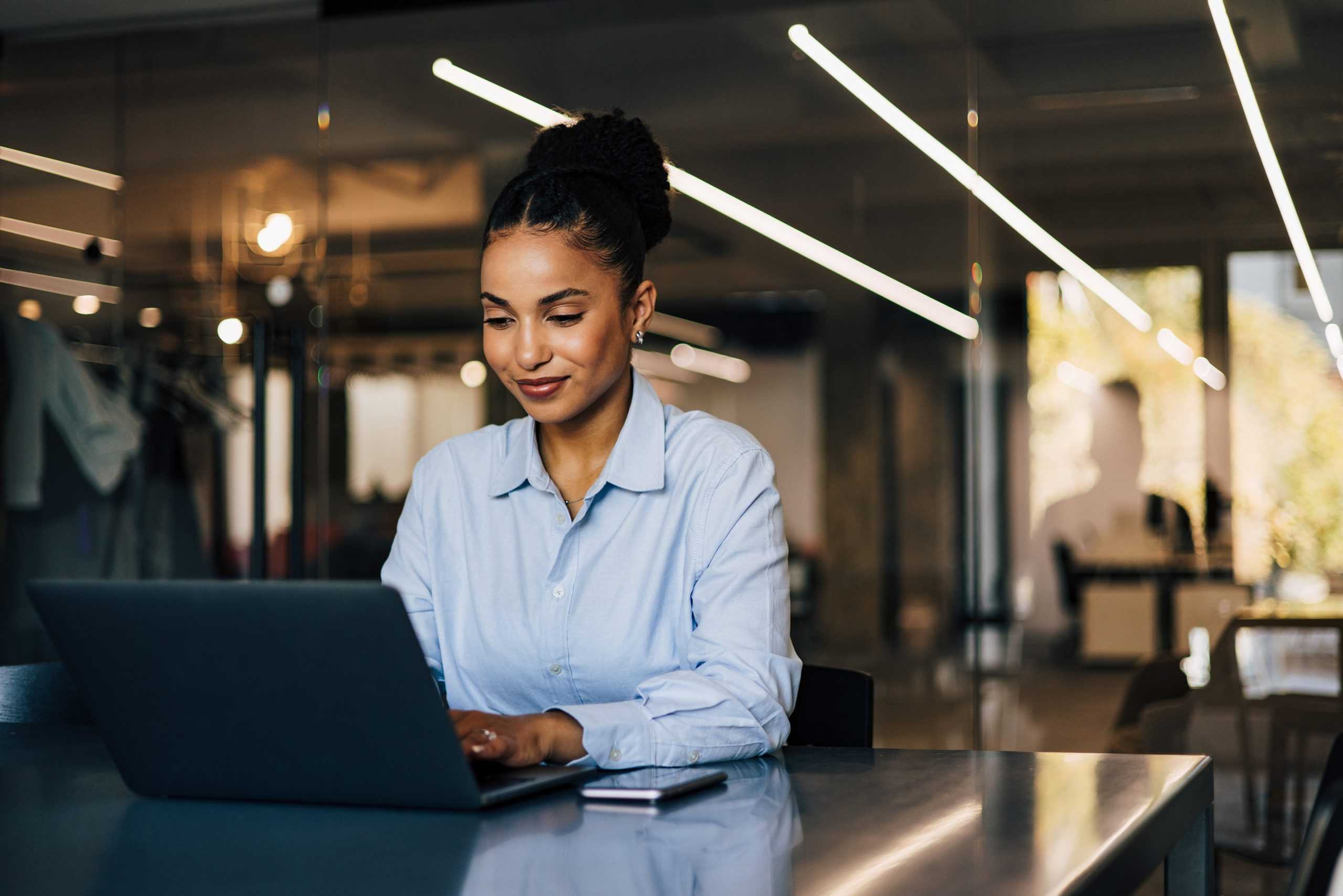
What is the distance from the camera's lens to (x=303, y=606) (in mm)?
1034

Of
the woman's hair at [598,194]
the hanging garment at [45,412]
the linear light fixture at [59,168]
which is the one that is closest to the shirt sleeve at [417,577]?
the woman's hair at [598,194]

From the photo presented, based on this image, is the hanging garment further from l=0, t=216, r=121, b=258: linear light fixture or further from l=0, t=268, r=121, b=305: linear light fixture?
l=0, t=216, r=121, b=258: linear light fixture

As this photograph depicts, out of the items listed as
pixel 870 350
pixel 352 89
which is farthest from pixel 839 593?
pixel 352 89

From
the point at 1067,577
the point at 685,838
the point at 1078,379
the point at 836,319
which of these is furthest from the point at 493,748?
the point at 836,319

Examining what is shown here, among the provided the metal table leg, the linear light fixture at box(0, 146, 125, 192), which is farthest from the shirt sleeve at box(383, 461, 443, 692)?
the linear light fixture at box(0, 146, 125, 192)

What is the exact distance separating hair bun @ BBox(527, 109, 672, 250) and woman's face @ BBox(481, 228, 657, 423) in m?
0.16

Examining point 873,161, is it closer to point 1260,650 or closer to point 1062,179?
point 1062,179

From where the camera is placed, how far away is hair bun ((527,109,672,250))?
174 cm

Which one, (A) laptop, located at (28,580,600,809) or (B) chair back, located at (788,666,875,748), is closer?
(A) laptop, located at (28,580,600,809)

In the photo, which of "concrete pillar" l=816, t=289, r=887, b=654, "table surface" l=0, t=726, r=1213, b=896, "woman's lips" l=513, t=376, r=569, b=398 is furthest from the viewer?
"concrete pillar" l=816, t=289, r=887, b=654

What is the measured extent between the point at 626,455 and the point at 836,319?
A: 8.58 ft

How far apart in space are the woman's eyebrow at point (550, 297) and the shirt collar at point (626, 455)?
0.15 metres

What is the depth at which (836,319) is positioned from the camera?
4148mm

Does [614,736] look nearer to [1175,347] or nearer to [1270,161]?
[1175,347]
